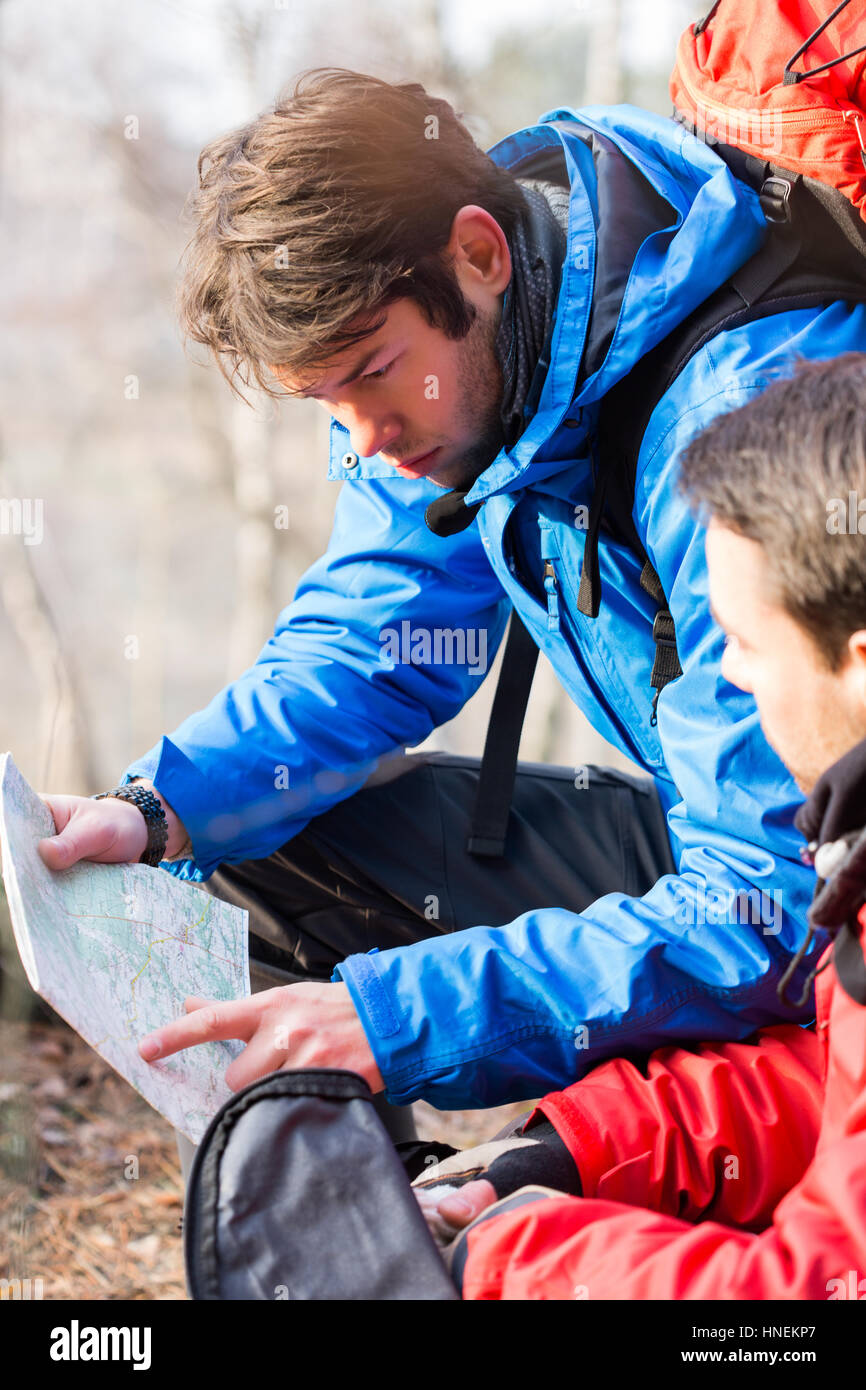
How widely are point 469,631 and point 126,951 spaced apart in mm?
1284

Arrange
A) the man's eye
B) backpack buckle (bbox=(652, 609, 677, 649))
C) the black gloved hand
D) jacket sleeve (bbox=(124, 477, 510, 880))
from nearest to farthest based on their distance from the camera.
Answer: the black gloved hand, backpack buckle (bbox=(652, 609, 677, 649)), the man's eye, jacket sleeve (bbox=(124, 477, 510, 880))

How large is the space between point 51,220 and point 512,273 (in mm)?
13366

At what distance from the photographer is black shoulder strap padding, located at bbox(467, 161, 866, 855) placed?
1867mm

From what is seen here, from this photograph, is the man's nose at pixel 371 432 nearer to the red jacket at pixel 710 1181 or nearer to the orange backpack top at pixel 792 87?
the orange backpack top at pixel 792 87

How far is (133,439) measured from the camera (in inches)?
633

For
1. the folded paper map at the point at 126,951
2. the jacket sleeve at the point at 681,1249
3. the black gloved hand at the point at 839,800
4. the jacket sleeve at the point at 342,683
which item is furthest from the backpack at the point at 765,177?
the jacket sleeve at the point at 681,1249

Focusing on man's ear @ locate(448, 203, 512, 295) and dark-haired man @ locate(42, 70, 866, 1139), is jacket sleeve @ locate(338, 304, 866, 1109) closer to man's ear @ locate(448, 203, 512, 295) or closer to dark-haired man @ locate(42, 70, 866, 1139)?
dark-haired man @ locate(42, 70, 866, 1139)

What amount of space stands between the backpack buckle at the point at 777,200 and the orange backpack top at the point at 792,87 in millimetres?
40

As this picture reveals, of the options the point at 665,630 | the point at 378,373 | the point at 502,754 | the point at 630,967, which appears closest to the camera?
the point at 630,967

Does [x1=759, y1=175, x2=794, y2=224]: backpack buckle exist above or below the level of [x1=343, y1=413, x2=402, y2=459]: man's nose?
above

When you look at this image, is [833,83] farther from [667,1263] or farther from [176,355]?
[176,355]

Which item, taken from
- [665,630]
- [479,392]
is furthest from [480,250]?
[665,630]

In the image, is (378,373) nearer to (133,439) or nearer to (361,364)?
(361,364)

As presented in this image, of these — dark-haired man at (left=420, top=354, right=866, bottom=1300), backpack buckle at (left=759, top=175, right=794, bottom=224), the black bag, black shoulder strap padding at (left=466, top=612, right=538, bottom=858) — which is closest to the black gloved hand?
dark-haired man at (left=420, top=354, right=866, bottom=1300)
